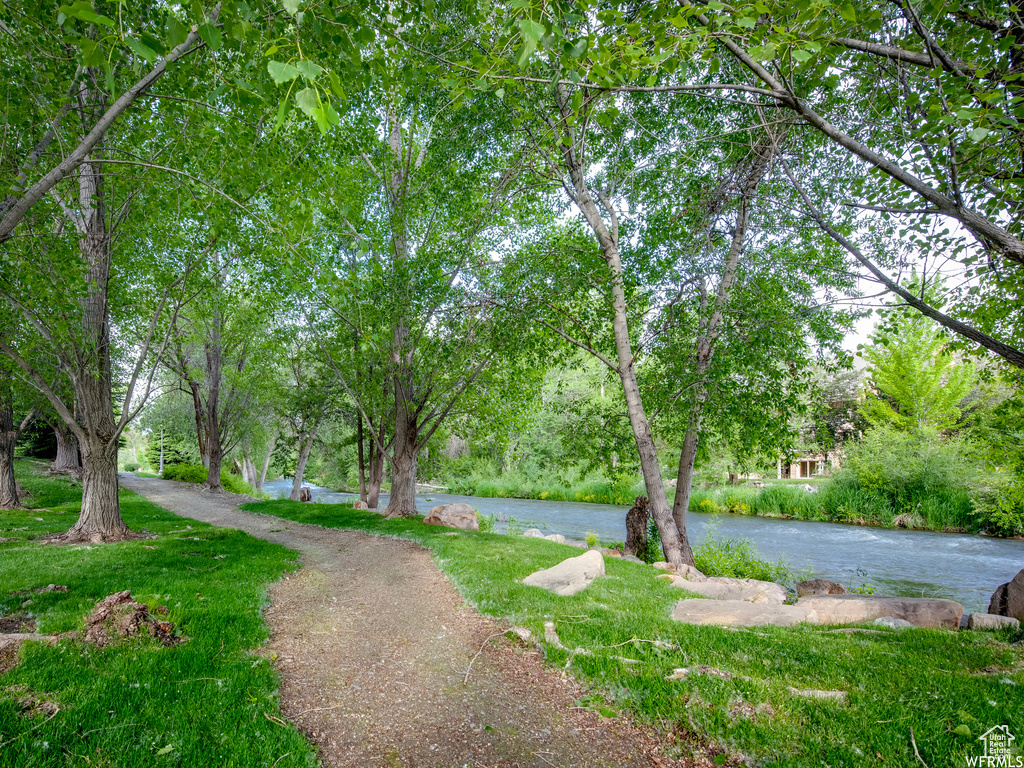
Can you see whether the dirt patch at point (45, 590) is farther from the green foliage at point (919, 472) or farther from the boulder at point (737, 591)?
the green foliage at point (919, 472)

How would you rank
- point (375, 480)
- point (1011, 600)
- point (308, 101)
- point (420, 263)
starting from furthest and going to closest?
point (375, 480)
point (420, 263)
point (1011, 600)
point (308, 101)

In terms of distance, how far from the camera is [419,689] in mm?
3934

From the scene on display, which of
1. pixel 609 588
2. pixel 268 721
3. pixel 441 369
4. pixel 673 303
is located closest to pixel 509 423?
pixel 441 369

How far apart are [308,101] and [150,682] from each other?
12.9ft

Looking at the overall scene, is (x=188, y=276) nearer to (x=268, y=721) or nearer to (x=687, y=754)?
(x=268, y=721)

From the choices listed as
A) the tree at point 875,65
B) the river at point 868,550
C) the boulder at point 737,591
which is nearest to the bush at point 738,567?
the river at point 868,550

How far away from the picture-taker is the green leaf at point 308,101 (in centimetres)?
199

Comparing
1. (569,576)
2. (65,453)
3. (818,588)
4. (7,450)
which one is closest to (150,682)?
(569,576)

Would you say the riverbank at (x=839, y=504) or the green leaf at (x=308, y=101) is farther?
the riverbank at (x=839, y=504)

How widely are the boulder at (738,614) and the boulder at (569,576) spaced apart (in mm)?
1443

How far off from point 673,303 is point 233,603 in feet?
29.7

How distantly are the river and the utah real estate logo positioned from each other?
28.3ft

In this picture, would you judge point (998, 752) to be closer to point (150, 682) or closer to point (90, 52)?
point (150, 682)

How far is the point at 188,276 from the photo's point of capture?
909 cm
